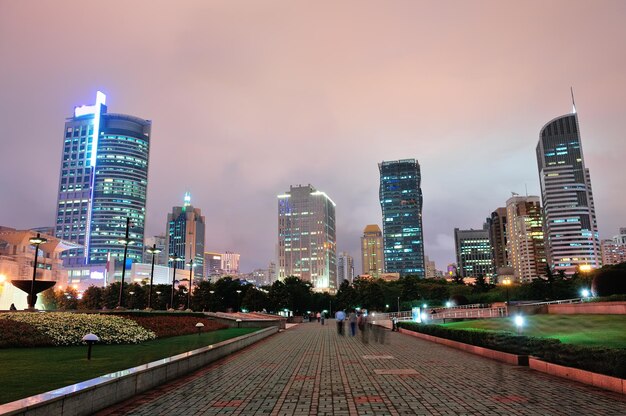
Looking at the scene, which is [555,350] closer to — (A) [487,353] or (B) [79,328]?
(A) [487,353]

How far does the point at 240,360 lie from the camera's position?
15008 mm

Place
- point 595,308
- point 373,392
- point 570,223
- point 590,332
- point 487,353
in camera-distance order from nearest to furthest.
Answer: point 373,392
point 487,353
point 590,332
point 595,308
point 570,223

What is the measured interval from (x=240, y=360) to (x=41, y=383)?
308 inches

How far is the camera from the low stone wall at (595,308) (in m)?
27.9

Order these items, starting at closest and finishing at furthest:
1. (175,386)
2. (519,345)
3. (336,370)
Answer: (175,386), (336,370), (519,345)

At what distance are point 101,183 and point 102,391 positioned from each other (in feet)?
646

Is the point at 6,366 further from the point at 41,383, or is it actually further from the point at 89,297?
the point at 89,297

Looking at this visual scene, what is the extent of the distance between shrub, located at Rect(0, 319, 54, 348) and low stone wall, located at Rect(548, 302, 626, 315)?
30.3m

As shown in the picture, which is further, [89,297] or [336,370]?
[89,297]

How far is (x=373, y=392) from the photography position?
8930 mm

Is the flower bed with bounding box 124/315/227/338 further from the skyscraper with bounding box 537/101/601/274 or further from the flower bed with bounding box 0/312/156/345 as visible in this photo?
the skyscraper with bounding box 537/101/601/274

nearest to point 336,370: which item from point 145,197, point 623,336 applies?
point 623,336

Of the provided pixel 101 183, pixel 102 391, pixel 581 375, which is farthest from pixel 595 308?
pixel 101 183

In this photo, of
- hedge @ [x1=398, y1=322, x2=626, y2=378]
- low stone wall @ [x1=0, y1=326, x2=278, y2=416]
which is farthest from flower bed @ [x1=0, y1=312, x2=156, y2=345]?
hedge @ [x1=398, y1=322, x2=626, y2=378]
